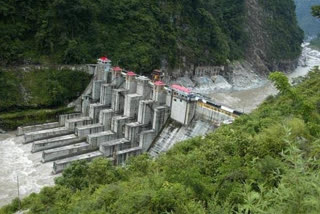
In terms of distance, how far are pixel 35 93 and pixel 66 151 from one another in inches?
441

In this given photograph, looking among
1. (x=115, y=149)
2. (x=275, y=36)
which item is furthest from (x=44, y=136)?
(x=275, y=36)

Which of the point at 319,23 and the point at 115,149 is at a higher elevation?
the point at 319,23

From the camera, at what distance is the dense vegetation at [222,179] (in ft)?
17.9

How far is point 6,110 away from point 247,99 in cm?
3471

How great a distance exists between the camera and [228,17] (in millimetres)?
74500

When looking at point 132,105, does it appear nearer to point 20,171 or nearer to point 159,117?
point 159,117

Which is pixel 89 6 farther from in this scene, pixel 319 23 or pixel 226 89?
pixel 319 23

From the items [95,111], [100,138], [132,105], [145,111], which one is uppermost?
[132,105]

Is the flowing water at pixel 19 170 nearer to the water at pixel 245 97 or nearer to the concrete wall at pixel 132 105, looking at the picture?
the concrete wall at pixel 132 105

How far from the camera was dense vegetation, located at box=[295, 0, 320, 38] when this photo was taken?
162625mm

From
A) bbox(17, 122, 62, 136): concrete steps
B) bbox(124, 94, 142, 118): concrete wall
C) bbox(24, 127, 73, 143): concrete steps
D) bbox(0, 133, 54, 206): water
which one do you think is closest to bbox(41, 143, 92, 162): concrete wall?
bbox(0, 133, 54, 206): water

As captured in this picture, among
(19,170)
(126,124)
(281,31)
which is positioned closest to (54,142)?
(19,170)

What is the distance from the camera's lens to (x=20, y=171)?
87.1ft

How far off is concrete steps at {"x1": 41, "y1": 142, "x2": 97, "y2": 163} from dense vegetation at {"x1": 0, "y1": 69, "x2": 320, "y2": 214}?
10.5m
